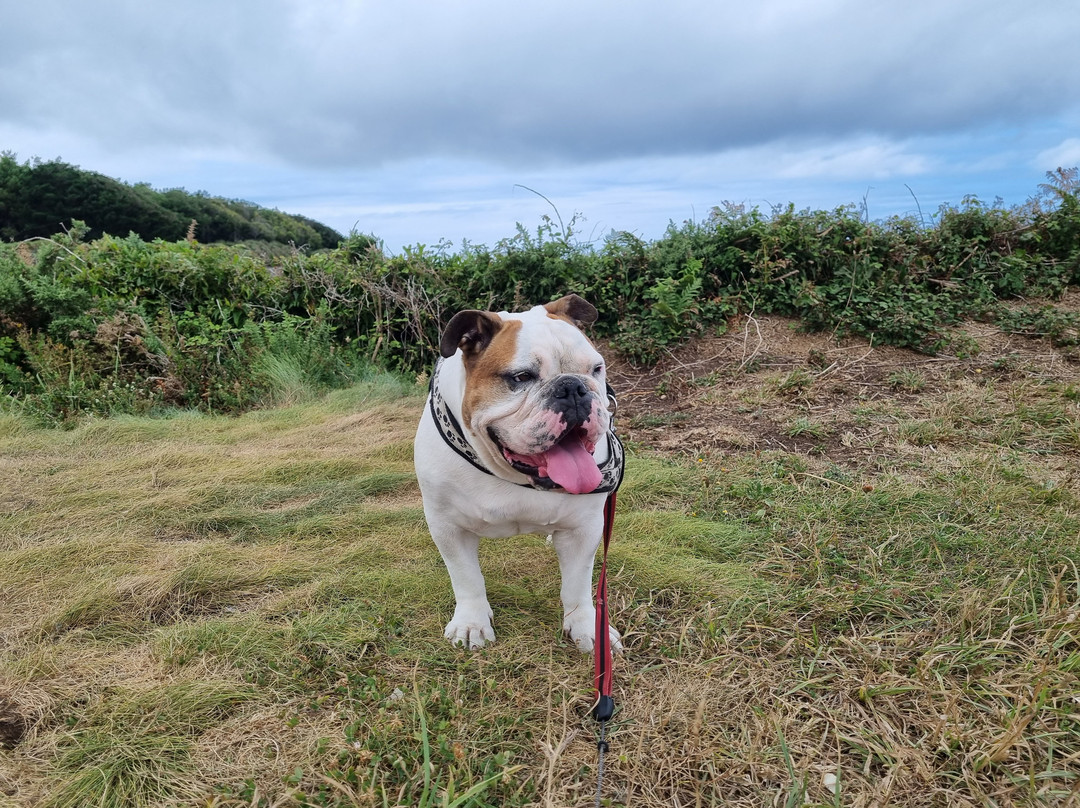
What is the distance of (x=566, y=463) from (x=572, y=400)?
24 centimetres

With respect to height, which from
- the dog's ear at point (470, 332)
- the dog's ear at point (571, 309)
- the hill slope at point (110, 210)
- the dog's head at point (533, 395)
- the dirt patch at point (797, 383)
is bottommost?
the dirt patch at point (797, 383)

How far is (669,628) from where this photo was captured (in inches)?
115

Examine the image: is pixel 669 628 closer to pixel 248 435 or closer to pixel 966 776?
pixel 966 776

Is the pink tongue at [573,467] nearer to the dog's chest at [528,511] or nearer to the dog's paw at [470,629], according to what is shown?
the dog's chest at [528,511]

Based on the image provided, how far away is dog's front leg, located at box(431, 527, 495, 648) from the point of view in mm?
2816

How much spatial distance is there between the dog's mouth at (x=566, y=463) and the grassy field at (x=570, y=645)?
827mm

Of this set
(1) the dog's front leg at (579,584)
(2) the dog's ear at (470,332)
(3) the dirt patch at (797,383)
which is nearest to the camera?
(2) the dog's ear at (470,332)

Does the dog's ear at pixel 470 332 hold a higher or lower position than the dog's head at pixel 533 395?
higher

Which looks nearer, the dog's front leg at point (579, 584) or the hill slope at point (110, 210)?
the dog's front leg at point (579, 584)

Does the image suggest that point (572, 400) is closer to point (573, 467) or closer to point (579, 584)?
point (573, 467)

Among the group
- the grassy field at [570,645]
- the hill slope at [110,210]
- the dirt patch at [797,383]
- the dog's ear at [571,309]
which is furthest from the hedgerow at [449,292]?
the hill slope at [110,210]

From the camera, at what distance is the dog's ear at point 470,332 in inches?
95.3

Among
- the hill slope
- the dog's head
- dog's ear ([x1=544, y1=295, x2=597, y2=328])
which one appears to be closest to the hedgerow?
dog's ear ([x1=544, y1=295, x2=597, y2=328])

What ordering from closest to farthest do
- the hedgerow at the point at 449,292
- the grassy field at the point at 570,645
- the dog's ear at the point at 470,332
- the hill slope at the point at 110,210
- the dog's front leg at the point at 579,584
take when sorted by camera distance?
the grassy field at the point at 570,645 → the dog's ear at the point at 470,332 → the dog's front leg at the point at 579,584 → the hedgerow at the point at 449,292 → the hill slope at the point at 110,210
